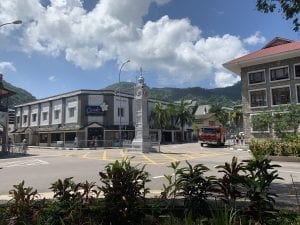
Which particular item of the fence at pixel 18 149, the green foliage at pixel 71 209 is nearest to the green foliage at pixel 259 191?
the green foliage at pixel 71 209

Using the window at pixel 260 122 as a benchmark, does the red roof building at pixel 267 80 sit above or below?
above

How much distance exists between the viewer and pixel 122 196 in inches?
181

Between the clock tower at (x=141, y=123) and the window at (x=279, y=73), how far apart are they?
16.8 meters

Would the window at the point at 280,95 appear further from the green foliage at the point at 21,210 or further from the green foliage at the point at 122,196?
the green foliage at the point at 21,210

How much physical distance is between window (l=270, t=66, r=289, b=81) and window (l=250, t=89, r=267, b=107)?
2.03 m

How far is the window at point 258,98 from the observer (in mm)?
43419

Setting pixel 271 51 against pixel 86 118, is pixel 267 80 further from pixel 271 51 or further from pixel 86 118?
pixel 86 118

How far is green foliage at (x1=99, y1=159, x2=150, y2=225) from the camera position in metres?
4.50

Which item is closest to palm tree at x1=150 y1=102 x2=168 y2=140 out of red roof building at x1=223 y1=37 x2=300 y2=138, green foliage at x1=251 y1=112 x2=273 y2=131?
red roof building at x1=223 y1=37 x2=300 y2=138

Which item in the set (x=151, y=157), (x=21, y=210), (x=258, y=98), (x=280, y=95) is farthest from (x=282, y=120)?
(x=21, y=210)

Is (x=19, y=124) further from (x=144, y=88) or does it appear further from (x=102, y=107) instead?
(x=144, y=88)

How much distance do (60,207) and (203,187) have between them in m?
1.91

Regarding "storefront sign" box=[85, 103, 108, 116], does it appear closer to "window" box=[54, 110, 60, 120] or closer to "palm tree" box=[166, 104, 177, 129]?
"window" box=[54, 110, 60, 120]

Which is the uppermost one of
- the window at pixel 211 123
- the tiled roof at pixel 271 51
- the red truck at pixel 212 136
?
the tiled roof at pixel 271 51
